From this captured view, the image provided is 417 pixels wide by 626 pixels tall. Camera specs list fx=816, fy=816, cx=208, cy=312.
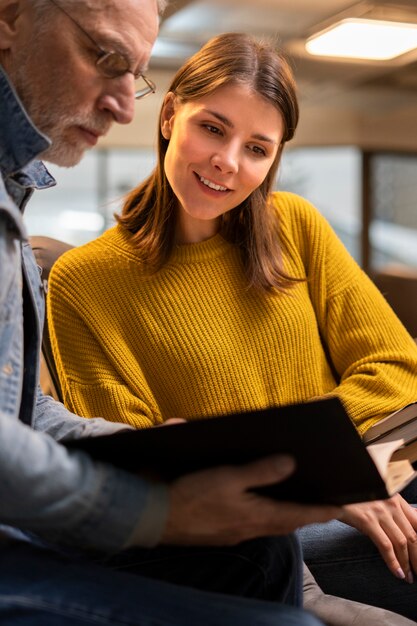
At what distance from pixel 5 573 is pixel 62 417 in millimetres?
314

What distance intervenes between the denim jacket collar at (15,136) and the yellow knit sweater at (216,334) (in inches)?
27.1

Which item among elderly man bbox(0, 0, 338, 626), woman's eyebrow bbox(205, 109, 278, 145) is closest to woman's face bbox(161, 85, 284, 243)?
woman's eyebrow bbox(205, 109, 278, 145)

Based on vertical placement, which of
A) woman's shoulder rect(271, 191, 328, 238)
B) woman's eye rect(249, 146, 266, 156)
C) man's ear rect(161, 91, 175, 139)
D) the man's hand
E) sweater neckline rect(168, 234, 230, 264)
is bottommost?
the man's hand

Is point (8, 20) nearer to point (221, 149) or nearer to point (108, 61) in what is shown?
point (108, 61)

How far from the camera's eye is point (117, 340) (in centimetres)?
164

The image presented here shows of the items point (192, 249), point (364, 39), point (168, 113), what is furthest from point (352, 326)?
point (364, 39)

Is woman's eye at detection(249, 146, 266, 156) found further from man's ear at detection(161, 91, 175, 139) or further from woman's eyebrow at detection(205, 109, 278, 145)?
man's ear at detection(161, 91, 175, 139)

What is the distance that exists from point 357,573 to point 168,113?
1.00 meters

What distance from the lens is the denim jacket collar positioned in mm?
967

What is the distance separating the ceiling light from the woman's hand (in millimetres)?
3623

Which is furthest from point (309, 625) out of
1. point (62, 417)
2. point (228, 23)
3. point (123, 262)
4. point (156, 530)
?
point (228, 23)

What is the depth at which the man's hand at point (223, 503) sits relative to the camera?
2.83ft

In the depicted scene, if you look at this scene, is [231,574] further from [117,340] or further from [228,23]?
[228,23]

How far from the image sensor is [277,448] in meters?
0.87
